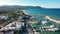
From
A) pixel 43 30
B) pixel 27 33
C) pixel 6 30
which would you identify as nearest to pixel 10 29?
pixel 6 30

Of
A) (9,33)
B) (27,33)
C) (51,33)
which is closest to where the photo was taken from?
(9,33)

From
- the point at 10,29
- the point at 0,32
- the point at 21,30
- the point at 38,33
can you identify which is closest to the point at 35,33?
the point at 38,33

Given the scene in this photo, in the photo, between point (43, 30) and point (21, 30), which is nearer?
point (21, 30)

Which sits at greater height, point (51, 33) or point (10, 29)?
point (10, 29)

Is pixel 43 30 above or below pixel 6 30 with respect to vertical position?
below

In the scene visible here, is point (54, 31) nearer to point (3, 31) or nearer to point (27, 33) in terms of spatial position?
point (27, 33)

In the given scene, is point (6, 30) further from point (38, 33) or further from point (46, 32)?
point (46, 32)

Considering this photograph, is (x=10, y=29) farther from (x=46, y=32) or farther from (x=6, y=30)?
(x=46, y=32)

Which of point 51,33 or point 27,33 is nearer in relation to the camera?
point 27,33

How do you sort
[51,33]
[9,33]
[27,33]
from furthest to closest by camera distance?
1. [51,33]
2. [27,33]
3. [9,33]
